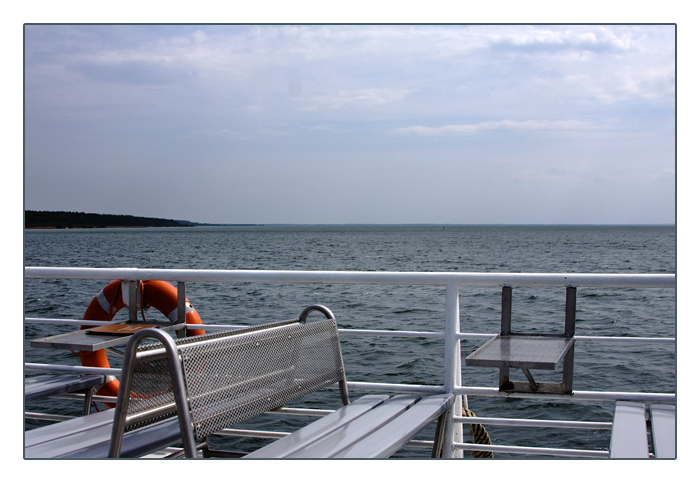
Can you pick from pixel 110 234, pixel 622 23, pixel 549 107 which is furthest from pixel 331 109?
pixel 110 234

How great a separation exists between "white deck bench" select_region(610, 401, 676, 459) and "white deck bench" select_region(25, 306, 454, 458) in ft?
1.93

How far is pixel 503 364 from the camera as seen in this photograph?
2.04 metres

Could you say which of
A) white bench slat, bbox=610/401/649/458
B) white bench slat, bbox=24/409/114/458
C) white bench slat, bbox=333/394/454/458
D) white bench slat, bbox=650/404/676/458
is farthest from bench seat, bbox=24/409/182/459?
white bench slat, bbox=650/404/676/458

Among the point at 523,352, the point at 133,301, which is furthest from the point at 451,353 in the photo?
the point at 133,301

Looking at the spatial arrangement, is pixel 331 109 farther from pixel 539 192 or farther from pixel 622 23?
pixel 622 23

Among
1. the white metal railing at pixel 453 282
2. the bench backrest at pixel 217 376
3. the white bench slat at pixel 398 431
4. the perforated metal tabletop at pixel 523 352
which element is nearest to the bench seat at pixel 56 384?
the white metal railing at pixel 453 282

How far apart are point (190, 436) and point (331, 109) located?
39.2 metres

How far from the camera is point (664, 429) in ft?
7.16

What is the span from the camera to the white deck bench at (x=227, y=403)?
1700 mm

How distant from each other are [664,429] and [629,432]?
15 centimetres

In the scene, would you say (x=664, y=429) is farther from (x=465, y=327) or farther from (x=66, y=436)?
(x=465, y=327)

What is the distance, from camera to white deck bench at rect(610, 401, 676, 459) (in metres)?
1.95

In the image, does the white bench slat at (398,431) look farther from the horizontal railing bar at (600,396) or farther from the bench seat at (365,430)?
the horizontal railing bar at (600,396)

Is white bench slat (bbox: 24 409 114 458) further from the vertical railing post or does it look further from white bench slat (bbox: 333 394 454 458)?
the vertical railing post
